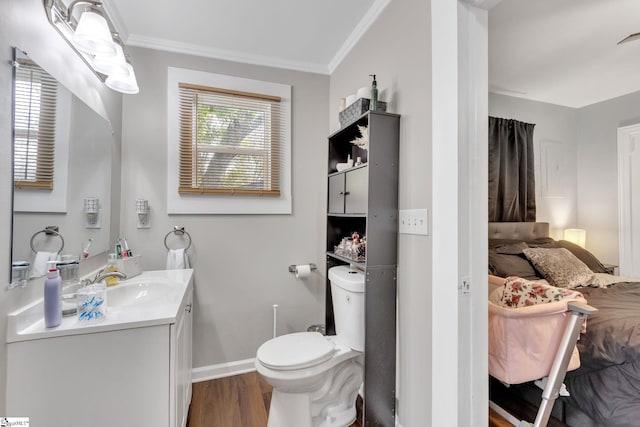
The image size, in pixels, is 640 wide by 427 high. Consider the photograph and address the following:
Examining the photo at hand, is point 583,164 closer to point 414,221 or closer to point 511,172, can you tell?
point 511,172

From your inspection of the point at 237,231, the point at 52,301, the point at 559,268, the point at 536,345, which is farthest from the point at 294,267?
the point at 559,268

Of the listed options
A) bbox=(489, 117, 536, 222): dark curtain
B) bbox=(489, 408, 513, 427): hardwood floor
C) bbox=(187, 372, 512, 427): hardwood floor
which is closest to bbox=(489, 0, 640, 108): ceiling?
bbox=(489, 117, 536, 222): dark curtain

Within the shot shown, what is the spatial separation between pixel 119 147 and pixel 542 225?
3.94 meters

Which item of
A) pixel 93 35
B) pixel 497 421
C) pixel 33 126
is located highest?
pixel 93 35

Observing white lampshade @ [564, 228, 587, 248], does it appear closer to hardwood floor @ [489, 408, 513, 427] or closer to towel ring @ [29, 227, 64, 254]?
hardwood floor @ [489, 408, 513, 427]

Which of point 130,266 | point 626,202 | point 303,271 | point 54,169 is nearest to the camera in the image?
point 54,169

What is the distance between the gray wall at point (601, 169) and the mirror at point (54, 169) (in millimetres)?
4731

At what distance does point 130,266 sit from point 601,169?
15.6 ft

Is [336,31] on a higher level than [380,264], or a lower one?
higher

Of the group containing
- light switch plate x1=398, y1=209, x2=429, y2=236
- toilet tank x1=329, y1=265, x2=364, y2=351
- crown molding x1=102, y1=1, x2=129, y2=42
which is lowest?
toilet tank x1=329, y1=265, x2=364, y2=351

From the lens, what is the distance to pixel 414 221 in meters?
1.35

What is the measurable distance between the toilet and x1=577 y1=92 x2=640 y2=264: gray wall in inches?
133

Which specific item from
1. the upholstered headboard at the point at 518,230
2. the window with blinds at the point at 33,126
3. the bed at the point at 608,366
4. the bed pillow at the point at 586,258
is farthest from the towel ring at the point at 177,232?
the bed pillow at the point at 586,258

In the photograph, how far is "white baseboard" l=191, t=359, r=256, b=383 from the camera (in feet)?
6.66
